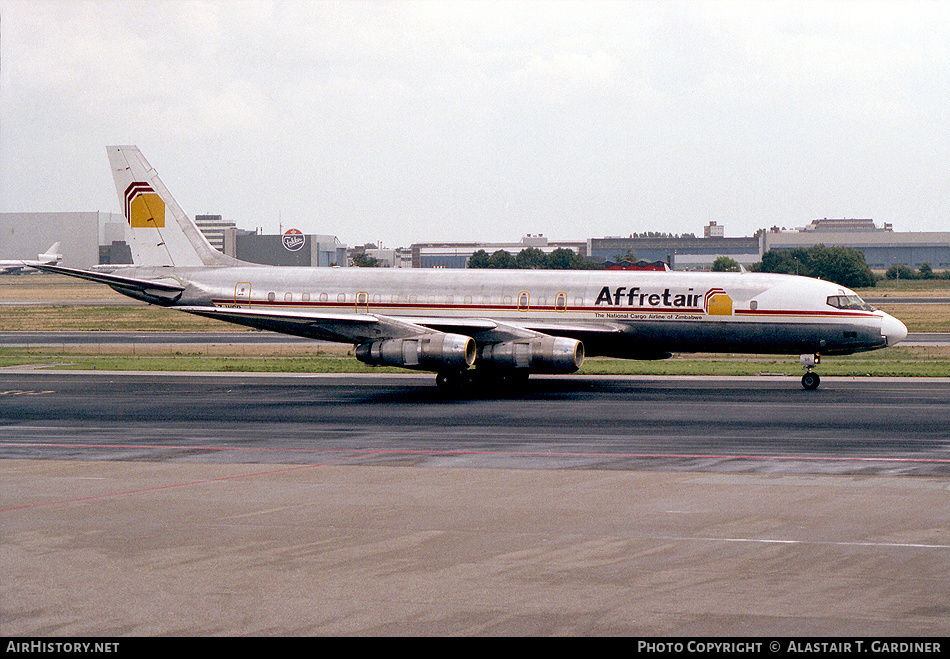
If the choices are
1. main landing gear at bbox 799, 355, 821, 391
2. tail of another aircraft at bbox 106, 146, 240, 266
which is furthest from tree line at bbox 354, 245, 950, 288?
Answer: main landing gear at bbox 799, 355, 821, 391

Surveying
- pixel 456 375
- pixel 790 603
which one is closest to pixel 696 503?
pixel 790 603

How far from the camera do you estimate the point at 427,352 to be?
37.0 m

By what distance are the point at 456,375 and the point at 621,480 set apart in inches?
Result: 736

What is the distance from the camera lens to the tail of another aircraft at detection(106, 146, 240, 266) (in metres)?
46.4

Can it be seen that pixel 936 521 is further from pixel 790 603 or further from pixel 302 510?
pixel 302 510

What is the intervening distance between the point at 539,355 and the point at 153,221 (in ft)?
66.1

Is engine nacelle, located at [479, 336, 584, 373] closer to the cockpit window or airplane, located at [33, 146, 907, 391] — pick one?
→ airplane, located at [33, 146, 907, 391]

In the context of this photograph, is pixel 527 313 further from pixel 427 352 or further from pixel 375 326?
pixel 375 326

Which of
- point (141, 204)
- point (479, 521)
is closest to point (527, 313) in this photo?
point (141, 204)

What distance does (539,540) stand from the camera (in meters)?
15.5

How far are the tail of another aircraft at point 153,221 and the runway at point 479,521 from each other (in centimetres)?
1479

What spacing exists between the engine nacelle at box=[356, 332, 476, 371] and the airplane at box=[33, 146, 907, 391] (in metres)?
0.05

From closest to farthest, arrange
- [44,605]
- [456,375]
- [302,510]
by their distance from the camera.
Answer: [44,605] → [302,510] → [456,375]

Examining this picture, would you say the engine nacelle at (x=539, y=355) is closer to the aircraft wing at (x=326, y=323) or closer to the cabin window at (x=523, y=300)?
the aircraft wing at (x=326, y=323)
